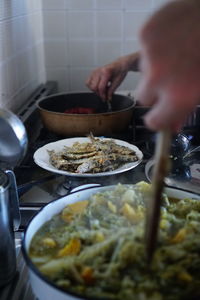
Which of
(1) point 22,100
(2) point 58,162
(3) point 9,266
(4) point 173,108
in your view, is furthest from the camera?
(1) point 22,100

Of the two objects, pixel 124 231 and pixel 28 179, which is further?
pixel 28 179

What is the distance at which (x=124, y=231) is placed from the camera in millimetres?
591

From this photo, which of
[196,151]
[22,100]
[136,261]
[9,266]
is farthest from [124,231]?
[22,100]

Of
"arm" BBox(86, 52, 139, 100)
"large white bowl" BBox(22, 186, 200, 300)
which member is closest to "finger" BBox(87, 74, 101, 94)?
"arm" BBox(86, 52, 139, 100)

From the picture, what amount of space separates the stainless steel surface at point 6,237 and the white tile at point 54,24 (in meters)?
1.17

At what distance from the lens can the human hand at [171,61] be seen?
384 mm

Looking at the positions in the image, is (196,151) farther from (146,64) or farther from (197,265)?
(146,64)

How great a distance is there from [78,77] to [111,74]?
1.97ft

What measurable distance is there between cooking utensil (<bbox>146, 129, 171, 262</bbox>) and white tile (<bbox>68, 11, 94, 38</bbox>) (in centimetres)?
133

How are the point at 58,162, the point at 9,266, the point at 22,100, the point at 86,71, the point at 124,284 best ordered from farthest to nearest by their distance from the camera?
the point at 86,71, the point at 22,100, the point at 58,162, the point at 9,266, the point at 124,284

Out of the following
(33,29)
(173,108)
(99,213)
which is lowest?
(99,213)

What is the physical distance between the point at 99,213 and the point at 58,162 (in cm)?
36

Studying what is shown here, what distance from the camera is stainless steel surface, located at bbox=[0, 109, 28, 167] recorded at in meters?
0.67

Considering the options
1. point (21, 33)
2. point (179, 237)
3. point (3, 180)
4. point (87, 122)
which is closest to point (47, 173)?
point (87, 122)
